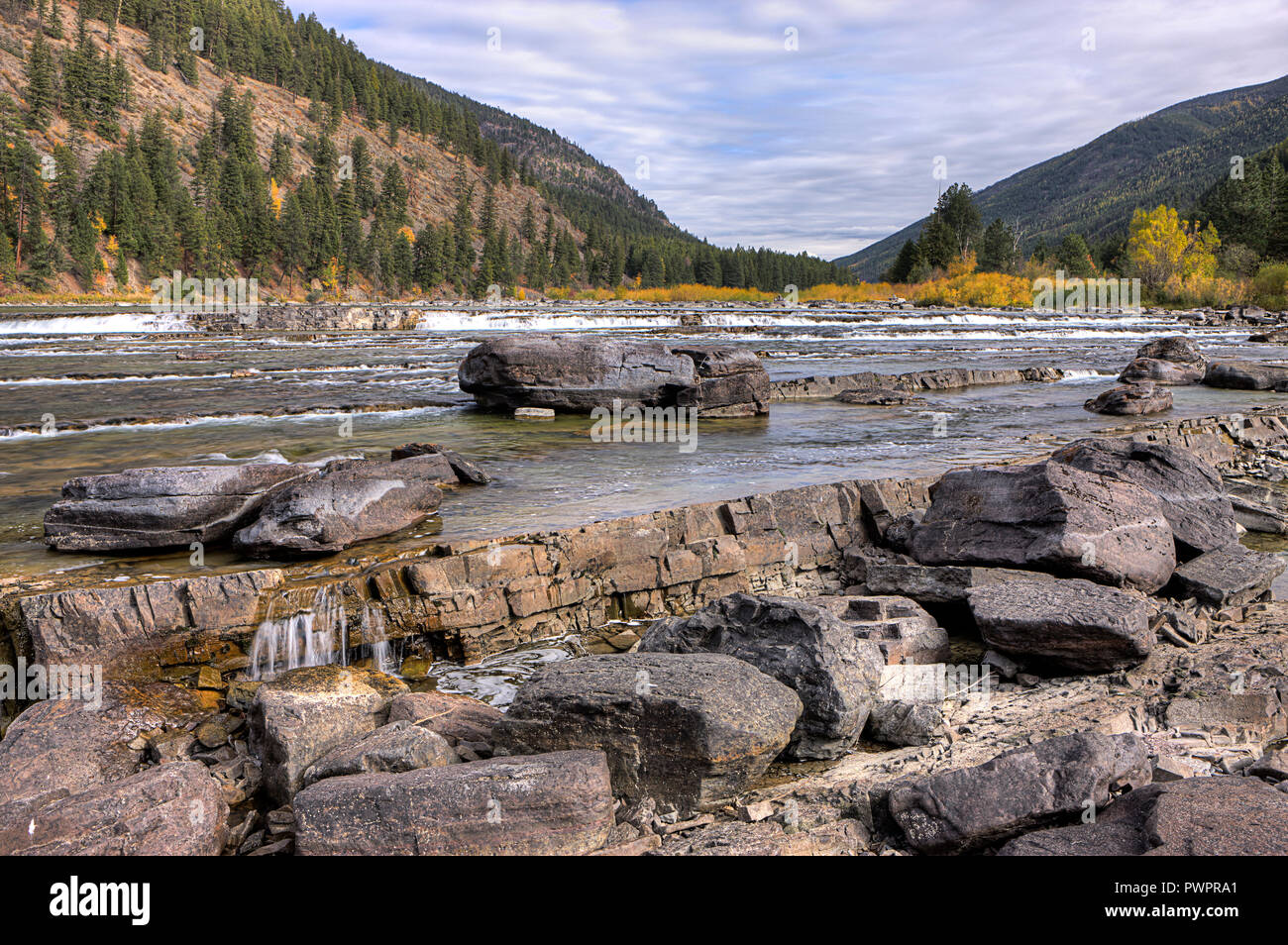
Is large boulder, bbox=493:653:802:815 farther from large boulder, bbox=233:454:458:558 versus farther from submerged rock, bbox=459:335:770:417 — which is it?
submerged rock, bbox=459:335:770:417

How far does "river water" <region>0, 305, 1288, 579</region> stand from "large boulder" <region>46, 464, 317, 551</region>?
0.59 ft

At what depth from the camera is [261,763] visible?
4.80 metres

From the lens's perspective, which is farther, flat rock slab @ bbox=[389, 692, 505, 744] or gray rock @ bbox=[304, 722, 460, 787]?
flat rock slab @ bbox=[389, 692, 505, 744]

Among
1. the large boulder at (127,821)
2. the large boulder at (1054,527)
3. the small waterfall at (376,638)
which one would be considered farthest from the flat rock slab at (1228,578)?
the large boulder at (127,821)

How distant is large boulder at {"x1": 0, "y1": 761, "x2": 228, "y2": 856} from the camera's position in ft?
12.4

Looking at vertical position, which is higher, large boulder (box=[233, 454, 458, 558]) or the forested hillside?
the forested hillside

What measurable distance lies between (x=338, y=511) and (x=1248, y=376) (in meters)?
22.6

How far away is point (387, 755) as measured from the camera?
434 centimetres

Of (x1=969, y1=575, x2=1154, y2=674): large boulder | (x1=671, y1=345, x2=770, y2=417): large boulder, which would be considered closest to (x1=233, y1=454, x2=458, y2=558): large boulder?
(x1=969, y1=575, x2=1154, y2=674): large boulder

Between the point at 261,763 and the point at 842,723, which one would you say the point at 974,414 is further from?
the point at 261,763

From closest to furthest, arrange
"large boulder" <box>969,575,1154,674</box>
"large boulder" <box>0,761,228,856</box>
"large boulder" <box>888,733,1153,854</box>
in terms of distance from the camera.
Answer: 1. "large boulder" <box>888,733,1153,854</box>
2. "large boulder" <box>0,761,228,856</box>
3. "large boulder" <box>969,575,1154,674</box>

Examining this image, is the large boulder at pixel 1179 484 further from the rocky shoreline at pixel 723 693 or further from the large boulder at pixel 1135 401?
the large boulder at pixel 1135 401

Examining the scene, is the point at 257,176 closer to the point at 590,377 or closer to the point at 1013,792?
the point at 590,377

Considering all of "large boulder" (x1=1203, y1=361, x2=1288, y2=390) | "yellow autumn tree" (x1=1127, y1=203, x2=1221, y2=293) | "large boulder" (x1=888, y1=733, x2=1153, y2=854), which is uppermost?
"yellow autumn tree" (x1=1127, y1=203, x2=1221, y2=293)
